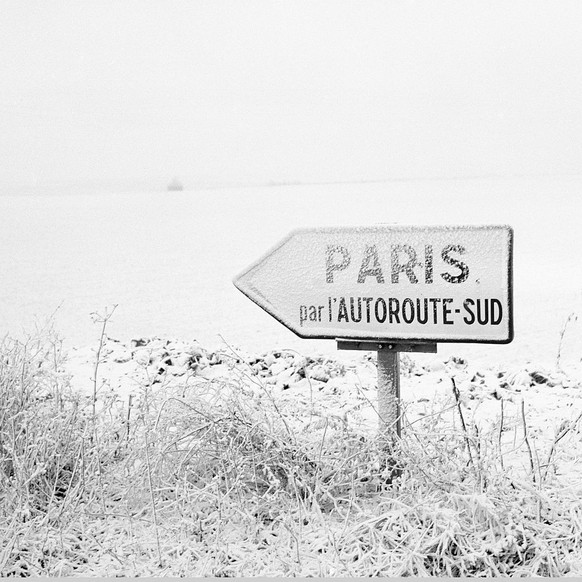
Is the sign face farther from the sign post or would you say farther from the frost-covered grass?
the frost-covered grass

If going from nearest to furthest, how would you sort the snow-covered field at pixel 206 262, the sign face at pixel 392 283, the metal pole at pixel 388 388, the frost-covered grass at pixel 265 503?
the frost-covered grass at pixel 265 503 → the sign face at pixel 392 283 → the metal pole at pixel 388 388 → the snow-covered field at pixel 206 262

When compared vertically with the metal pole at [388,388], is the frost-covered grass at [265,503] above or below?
below

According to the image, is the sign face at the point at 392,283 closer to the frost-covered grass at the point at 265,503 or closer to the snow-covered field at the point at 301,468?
the snow-covered field at the point at 301,468

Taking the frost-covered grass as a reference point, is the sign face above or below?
above

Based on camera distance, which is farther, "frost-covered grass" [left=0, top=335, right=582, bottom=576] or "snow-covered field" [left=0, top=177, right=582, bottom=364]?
"snow-covered field" [left=0, top=177, right=582, bottom=364]

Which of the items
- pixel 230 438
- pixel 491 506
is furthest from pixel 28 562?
pixel 491 506

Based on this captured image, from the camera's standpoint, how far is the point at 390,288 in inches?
107

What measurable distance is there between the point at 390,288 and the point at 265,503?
0.94 metres

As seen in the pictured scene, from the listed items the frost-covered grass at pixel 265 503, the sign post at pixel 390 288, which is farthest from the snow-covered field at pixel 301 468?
the sign post at pixel 390 288

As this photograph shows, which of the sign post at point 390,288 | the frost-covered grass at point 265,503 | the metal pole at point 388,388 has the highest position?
the sign post at point 390,288

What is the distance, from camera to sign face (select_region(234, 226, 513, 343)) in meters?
2.62

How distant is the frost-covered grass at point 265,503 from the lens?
7.62 feet

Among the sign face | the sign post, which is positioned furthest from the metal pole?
the sign face

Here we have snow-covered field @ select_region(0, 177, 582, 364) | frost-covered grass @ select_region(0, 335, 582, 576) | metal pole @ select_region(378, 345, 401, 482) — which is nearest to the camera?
frost-covered grass @ select_region(0, 335, 582, 576)
